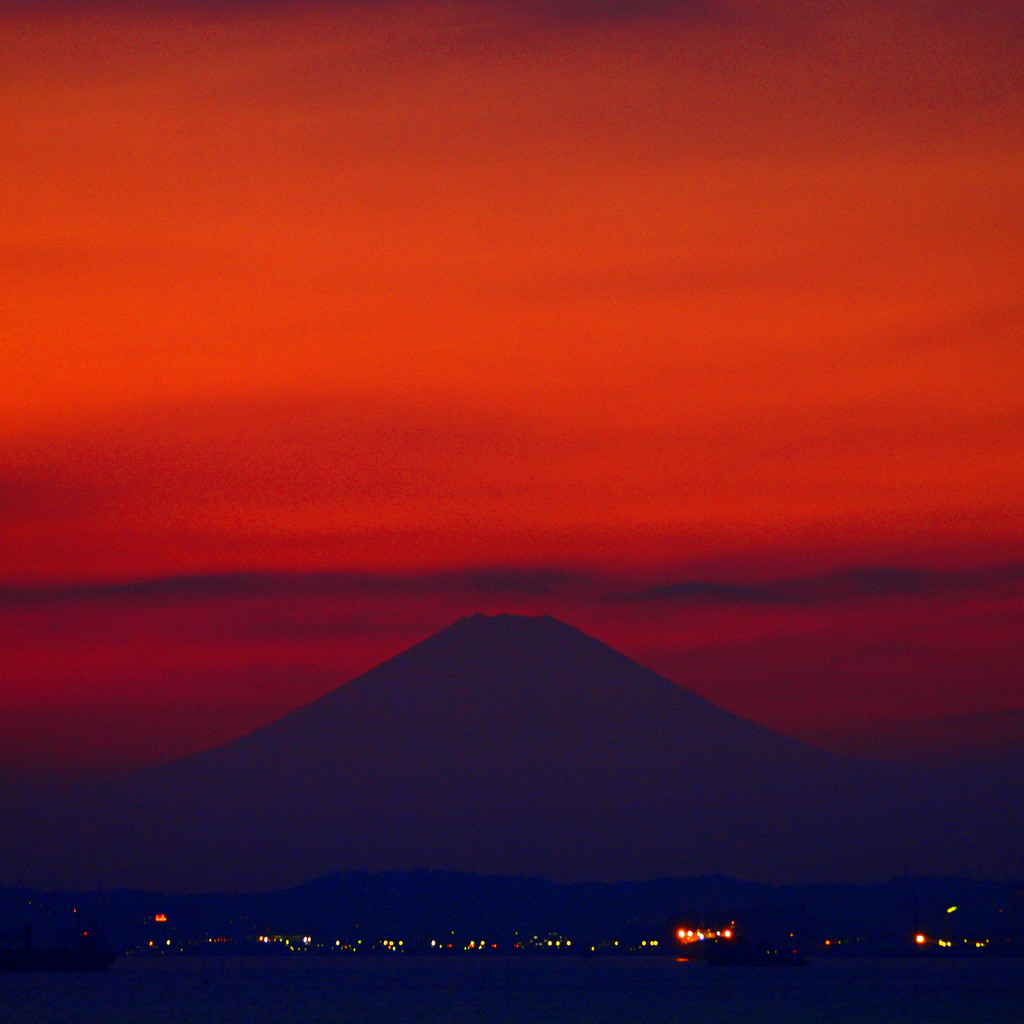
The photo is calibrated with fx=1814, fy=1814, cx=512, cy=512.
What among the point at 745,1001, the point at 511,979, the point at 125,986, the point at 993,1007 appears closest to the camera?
the point at 993,1007

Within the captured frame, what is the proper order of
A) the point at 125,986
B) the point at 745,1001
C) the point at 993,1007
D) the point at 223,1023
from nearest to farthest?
1. the point at 223,1023
2. the point at 993,1007
3. the point at 745,1001
4. the point at 125,986

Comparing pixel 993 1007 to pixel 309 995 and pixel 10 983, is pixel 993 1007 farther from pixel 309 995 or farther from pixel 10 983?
pixel 10 983

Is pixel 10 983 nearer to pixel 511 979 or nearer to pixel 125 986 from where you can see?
pixel 125 986

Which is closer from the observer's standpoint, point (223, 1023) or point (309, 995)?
point (223, 1023)

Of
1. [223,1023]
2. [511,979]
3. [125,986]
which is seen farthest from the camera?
[511,979]

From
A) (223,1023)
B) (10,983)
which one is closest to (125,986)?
(10,983)

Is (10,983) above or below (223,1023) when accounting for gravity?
above

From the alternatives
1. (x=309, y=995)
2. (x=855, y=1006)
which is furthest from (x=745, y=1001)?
(x=309, y=995)
